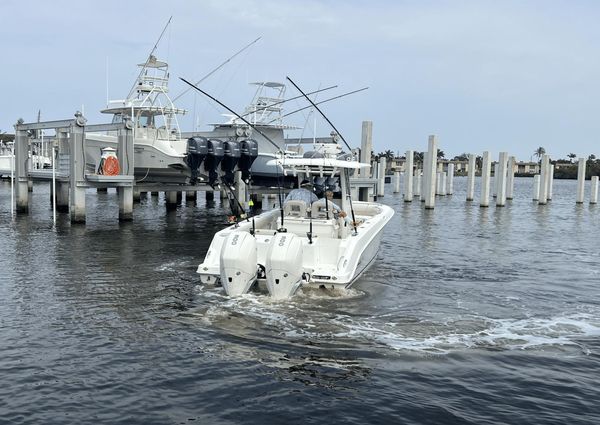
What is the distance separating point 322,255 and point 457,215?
28046mm

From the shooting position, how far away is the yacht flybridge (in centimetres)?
1170

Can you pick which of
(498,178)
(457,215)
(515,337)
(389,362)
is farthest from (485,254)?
(498,178)

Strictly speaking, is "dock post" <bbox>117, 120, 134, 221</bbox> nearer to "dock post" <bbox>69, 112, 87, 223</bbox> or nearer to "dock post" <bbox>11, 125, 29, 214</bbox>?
"dock post" <bbox>69, 112, 87, 223</bbox>

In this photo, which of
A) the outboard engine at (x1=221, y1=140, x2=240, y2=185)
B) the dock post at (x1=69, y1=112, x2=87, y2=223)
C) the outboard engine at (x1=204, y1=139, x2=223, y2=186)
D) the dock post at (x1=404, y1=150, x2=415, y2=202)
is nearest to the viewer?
the dock post at (x1=69, y1=112, x2=87, y2=223)

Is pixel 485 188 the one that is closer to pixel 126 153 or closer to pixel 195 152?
pixel 195 152

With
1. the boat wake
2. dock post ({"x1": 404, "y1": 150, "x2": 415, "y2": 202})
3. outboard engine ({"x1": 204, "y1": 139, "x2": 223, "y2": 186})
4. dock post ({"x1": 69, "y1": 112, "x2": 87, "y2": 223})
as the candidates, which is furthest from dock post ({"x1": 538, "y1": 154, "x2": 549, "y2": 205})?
the boat wake

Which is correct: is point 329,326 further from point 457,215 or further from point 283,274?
point 457,215

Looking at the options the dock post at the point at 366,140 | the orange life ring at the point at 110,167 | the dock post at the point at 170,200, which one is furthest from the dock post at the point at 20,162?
the dock post at the point at 366,140

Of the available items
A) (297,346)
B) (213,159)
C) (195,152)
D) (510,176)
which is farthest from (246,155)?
(510,176)

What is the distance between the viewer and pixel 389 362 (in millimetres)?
8914

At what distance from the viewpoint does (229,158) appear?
A: 30.5m

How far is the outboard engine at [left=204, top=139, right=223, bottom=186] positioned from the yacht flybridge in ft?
43.7

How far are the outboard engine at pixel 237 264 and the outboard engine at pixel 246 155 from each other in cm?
1951

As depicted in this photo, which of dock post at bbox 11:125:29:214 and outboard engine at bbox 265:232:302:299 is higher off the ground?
dock post at bbox 11:125:29:214
